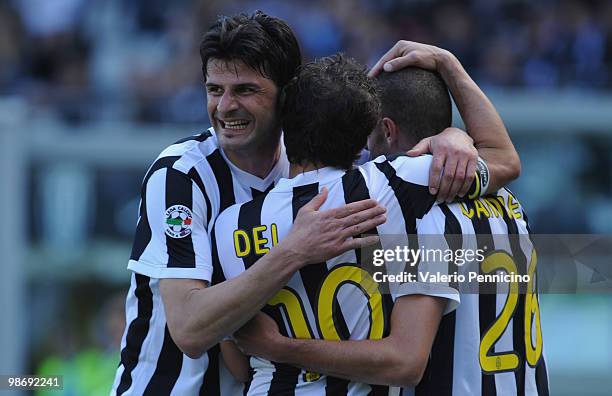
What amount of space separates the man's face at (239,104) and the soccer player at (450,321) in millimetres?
382

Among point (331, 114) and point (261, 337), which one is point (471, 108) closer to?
point (331, 114)

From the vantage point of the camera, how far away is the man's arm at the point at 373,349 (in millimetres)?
3303

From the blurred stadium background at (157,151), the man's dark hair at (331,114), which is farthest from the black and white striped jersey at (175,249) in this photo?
the blurred stadium background at (157,151)

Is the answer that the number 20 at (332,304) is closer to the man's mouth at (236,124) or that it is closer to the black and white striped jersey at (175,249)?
the black and white striped jersey at (175,249)

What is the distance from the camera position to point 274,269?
10.7 feet

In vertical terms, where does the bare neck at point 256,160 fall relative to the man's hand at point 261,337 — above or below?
above

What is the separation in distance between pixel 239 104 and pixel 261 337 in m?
0.79

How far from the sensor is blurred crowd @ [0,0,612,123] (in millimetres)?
9898

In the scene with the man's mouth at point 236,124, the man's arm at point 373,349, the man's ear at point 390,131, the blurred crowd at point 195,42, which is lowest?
the man's arm at point 373,349

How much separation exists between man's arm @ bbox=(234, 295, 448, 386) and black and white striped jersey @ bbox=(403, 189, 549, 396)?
200mm

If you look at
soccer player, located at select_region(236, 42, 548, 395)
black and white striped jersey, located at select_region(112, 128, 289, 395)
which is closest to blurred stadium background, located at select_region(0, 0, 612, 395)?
black and white striped jersey, located at select_region(112, 128, 289, 395)

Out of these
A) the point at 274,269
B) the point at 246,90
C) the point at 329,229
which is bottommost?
the point at 274,269

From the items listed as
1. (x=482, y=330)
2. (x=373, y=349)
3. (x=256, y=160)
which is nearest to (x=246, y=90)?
(x=256, y=160)

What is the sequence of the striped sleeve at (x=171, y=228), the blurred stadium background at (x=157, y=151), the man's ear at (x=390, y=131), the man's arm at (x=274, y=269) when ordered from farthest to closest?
the blurred stadium background at (x=157, y=151)
the man's ear at (x=390, y=131)
the striped sleeve at (x=171, y=228)
the man's arm at (x=274, y=269)
